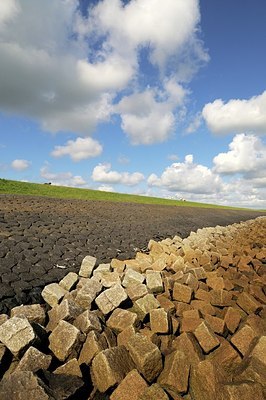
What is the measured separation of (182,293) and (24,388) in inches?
107

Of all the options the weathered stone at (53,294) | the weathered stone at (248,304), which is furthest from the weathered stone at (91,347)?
the weathered stone at (248,304)

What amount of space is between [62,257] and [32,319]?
3.07 meters

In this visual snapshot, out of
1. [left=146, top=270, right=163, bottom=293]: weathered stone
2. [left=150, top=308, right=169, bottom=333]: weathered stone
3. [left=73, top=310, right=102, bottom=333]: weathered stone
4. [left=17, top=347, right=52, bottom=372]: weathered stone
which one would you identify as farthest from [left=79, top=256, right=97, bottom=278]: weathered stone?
[left=17, top=347, right=52, bottom=372]: weathered stone

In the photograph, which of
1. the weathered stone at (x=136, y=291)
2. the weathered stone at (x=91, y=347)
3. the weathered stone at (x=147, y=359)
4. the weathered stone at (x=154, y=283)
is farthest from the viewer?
the weathered stone at (x=154, y=283)

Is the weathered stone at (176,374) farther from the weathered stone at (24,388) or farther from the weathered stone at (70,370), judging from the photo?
the weathered stone at (24,388)

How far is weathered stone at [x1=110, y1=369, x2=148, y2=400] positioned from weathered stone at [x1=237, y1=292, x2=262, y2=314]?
2313 millimetres

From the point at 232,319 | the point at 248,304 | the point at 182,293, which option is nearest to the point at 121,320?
the point at 182,293

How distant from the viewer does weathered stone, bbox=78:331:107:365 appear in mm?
3326

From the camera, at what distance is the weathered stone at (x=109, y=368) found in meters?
3.00

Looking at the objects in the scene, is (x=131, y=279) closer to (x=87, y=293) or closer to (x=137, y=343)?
(x=87, y=293)

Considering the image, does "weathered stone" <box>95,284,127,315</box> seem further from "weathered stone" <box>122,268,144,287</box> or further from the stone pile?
"weathered stone" <box>122,268,144,287</box>

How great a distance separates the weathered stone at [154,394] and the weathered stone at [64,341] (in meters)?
1.01

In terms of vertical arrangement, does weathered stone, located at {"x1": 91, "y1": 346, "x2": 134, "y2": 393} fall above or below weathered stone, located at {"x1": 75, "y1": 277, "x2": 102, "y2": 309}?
below

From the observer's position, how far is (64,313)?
4.04 meters
